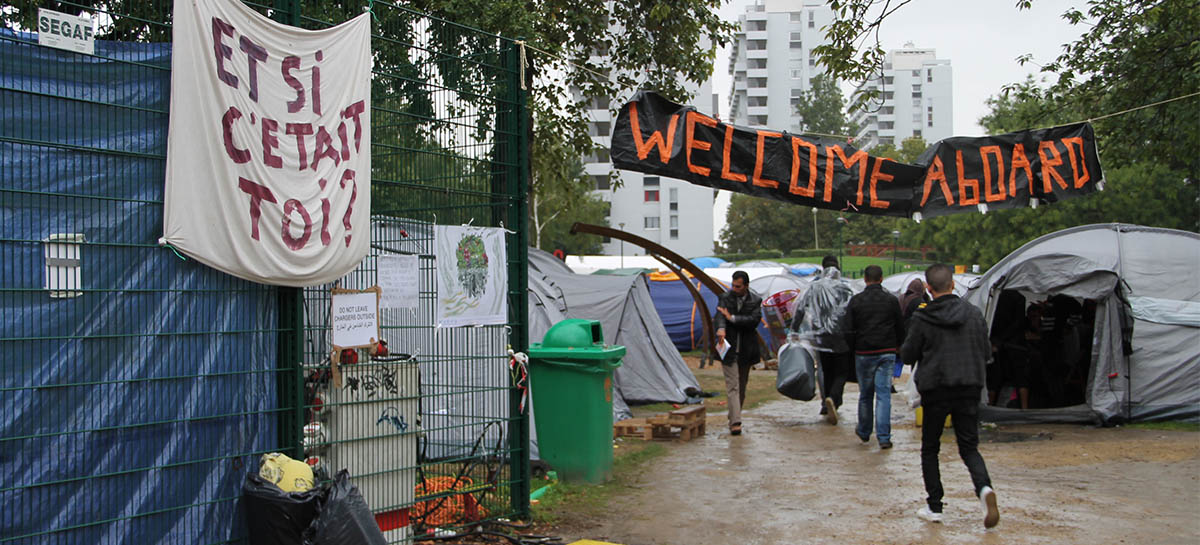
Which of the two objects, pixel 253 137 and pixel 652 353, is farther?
pixel 652 353

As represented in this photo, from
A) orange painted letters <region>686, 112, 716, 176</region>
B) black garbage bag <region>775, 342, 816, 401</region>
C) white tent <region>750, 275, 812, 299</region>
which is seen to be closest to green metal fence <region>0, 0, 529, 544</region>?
orange painted letters <region>686, 112, 716, 176</region>

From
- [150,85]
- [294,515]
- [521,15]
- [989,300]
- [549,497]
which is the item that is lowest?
[549,497]

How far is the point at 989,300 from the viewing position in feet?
38.6

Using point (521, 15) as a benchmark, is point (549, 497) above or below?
below

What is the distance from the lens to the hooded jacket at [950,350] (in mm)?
6836

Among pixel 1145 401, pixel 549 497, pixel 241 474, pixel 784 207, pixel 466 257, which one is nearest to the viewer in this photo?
pixel 241 474

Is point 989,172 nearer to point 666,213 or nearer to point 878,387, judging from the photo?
point 878,387

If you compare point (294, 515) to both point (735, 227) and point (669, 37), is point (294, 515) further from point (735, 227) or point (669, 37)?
point (735, 227)

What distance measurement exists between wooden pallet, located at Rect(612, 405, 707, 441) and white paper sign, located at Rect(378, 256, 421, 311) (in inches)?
224

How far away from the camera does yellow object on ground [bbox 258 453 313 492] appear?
→ 495 centimetres

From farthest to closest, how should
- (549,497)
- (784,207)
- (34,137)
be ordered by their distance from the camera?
(784,207), (549,497), (34,137)

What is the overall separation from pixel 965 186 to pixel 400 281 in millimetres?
5555

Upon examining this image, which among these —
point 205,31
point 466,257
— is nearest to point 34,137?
point 205,31

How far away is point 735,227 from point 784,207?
4522mm
